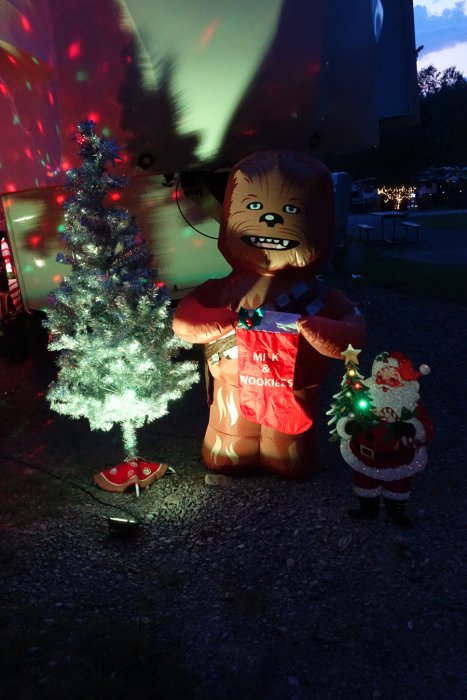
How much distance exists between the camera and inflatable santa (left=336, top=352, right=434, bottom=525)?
340 centimetres

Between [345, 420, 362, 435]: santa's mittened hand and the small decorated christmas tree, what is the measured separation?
23 mm

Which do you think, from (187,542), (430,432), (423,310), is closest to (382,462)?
(430,432)

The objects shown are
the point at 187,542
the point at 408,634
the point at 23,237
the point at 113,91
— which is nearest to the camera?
the point at 408,634

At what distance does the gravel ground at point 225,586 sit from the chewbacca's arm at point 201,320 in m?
1.18

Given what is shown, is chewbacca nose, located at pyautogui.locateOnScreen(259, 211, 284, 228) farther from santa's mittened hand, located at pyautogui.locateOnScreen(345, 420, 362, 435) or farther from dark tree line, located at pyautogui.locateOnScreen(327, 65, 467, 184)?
dark tree line, located at pyautogui.locateOnScreen(327, 65, 467, 184)

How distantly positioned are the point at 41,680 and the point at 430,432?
2416mm

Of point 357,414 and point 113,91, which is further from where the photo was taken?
point 113,91

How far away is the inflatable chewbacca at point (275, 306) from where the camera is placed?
3865 mm

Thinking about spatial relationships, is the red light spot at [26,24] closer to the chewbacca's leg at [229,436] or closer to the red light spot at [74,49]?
the red light spot at [74,49]

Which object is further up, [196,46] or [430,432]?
[196,46]

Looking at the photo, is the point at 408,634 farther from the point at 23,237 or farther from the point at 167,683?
the point at 23,237

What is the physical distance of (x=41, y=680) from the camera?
2734 mm

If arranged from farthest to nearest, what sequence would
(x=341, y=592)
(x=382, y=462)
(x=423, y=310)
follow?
1. (x=423, y=310)
2. (x=382, y=462)
3. (x=341, y=592)

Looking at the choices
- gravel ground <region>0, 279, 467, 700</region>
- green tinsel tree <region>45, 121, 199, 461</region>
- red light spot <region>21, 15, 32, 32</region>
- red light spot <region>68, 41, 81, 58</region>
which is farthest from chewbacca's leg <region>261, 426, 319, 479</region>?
red light spot <region>21, 15, 32, 32</region>
